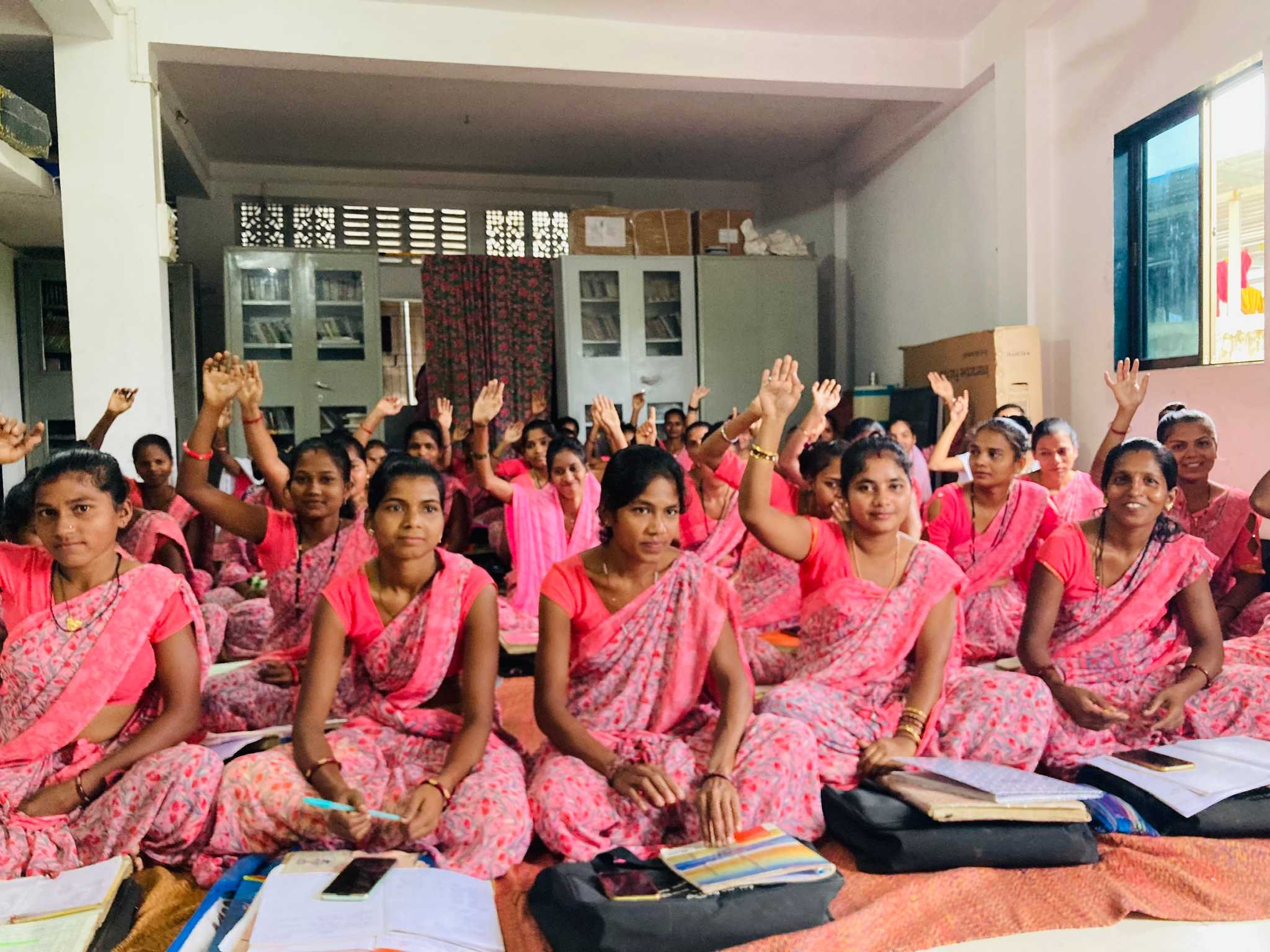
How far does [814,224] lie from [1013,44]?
11.5 ft

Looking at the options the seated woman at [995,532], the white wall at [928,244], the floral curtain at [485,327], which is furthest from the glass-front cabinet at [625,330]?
the seated woman at [995,532]

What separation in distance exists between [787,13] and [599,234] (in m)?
2.97

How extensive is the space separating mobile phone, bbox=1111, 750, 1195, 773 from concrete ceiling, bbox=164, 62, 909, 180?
5.65 metres

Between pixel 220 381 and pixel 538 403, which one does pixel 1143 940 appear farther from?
pixel 538 403

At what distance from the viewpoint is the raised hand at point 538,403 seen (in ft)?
25.0

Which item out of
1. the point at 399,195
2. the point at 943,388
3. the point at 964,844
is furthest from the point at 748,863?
the point at 399,195

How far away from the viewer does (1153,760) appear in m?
2.37

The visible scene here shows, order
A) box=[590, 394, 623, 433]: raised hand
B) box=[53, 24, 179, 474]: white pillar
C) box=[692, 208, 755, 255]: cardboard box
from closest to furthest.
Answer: box=[590, 394, 623, 433]: raised hand → box=[53, 24, 179, 474]: white pillar → box=[692, 208, 755, 255]: cardboard box

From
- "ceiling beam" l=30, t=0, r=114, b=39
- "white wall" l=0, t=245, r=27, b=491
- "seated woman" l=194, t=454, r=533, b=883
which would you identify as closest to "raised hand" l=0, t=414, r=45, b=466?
"seated woman" l=194, t=454, r=533, b=883

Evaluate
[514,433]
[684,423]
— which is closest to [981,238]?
[684,423]

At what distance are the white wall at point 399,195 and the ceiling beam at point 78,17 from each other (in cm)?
299

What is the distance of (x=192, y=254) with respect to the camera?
28.1 feet

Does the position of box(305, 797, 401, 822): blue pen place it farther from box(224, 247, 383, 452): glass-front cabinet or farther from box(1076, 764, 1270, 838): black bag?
box(224, 247, 383, 452): glass-front cabinet

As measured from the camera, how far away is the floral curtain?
8414mm
